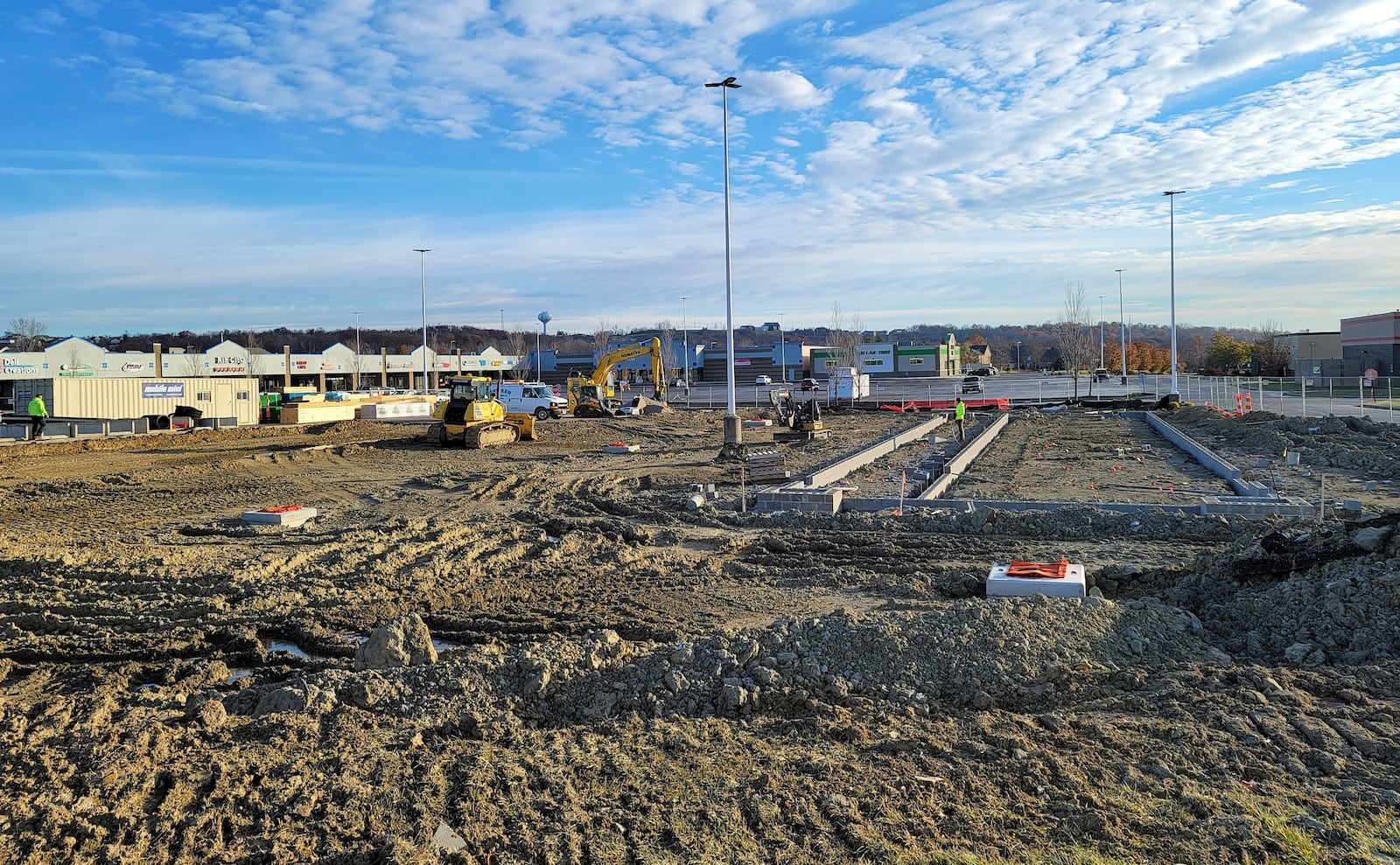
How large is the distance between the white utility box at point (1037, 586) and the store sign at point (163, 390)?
3870 cm

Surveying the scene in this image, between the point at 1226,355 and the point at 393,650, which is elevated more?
the point at 1226,355

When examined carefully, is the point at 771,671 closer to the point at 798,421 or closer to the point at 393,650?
the point at 393,650

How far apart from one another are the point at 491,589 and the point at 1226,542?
9.60 metres

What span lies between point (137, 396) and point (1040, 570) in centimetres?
3961

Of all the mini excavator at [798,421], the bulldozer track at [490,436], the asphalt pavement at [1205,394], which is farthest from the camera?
the asphalt pavement at [1205,394]


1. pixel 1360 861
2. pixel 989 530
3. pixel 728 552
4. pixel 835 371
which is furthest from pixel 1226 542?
pixel 835 371

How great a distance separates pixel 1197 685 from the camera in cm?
666

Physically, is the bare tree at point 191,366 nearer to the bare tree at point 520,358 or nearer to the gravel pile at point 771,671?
the bare tree at point 520,358

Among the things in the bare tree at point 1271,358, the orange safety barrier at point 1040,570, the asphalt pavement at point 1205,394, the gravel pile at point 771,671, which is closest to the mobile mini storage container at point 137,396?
the asphalt pavement at point 1205,394

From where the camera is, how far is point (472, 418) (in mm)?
29062

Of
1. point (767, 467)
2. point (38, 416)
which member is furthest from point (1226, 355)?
point (38, 416)

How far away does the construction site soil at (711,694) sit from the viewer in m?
5.01

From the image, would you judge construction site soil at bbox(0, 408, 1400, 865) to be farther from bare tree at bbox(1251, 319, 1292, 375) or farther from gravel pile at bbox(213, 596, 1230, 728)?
bare tree at bbox(1251, 319, 1292, 375)

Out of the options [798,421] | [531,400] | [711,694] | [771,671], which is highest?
[531,400]
